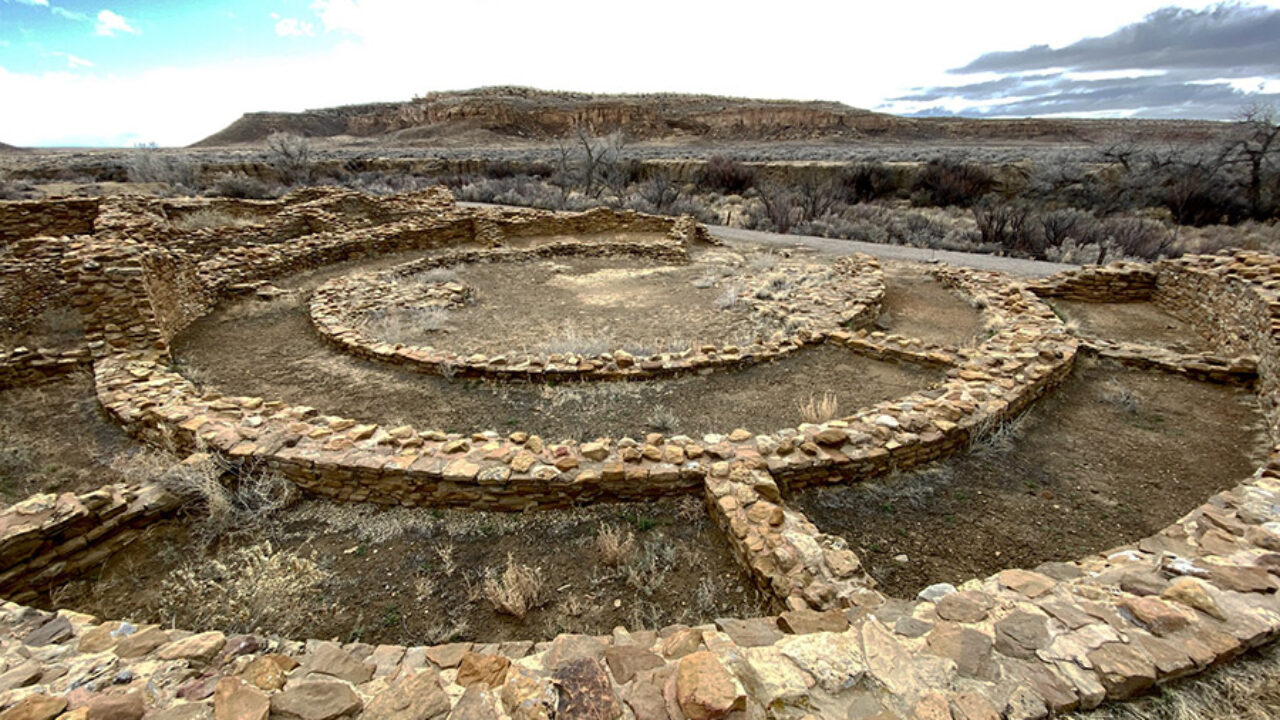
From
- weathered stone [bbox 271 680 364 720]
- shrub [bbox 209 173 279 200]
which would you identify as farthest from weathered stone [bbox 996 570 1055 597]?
shrub [bbox 209 173 279 200]

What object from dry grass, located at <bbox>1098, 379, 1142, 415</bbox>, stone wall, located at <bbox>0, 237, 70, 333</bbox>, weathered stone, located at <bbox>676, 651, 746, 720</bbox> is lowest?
dry grass, located at <bbox>1098, 379, 1142, 415</bbox>

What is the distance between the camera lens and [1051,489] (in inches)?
183

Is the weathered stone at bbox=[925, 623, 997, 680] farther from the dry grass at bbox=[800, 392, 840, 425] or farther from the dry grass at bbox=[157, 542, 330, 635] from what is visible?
the dry grass at bbox=[157, 542, 330, 635]

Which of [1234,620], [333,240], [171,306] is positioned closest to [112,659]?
[1234,620]

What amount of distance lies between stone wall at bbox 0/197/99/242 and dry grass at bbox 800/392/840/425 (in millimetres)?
17727

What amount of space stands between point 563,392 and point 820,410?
9.34 feet

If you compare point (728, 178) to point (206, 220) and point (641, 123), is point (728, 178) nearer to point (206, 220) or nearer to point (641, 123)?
point (206, 220)

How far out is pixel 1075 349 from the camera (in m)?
6.72

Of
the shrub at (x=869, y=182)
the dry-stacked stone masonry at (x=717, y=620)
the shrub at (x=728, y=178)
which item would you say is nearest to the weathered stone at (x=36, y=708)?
the dry-stacked stone masonry at (x=717, y=620)

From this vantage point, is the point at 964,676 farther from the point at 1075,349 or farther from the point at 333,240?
the point at 333,240

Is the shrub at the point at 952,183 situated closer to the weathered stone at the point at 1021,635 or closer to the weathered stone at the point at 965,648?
the weathered stone at the point at 1021,635

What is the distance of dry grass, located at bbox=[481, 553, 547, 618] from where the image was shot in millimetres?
3424

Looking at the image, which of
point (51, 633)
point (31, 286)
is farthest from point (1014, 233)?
point (31, 286)

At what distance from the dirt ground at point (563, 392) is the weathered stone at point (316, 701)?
342 centimetres
